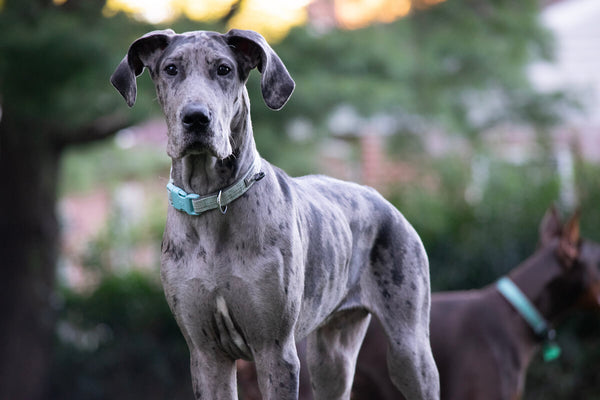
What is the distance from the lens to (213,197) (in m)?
3.17

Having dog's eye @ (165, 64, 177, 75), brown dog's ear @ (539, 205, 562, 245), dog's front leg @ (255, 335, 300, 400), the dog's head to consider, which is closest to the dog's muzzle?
the dog's head

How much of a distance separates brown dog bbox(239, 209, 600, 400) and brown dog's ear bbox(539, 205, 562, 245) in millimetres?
91

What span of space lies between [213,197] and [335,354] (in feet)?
3.80

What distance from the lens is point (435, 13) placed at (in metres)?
9.17

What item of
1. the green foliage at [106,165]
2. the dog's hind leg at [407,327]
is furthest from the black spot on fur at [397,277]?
the green foliage at [106,165]

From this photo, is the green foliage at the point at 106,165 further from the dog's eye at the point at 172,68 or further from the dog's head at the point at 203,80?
the dog's eye at the point at 172,68

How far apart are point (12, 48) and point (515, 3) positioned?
17.7 ft

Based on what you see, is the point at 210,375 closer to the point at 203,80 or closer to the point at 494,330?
the point at 203,80

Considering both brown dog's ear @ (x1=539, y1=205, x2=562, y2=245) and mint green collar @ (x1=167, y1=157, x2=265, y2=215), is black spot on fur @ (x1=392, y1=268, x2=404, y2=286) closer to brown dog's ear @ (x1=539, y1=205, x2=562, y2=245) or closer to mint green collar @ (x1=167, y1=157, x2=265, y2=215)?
mint green collar @ (x1=167, y1=157, x2=265, y2=215)

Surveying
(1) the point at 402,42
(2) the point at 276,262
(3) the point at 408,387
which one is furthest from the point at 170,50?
(1) the point at 402,42

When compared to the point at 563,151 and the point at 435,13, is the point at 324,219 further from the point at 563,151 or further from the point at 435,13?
the point at 563,151

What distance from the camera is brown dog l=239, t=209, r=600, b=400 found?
6082 mm

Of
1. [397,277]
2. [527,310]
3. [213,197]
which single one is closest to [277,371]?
[213,197]

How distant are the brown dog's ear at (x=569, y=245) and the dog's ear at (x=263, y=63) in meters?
3.94
